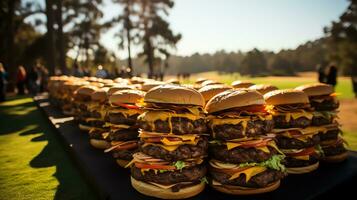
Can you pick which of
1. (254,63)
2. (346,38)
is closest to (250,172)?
(346,38)

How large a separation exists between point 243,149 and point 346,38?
79093 millimetres

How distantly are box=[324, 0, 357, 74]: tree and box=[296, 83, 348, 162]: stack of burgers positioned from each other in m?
70.9

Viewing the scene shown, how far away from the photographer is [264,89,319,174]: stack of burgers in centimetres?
500

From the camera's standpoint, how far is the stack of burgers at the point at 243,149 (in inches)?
166

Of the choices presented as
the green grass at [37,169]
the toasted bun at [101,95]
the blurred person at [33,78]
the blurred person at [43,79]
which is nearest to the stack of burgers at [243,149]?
the green grass at [37,169]

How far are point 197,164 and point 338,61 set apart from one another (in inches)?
3250

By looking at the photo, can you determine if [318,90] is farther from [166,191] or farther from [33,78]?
[33,78]

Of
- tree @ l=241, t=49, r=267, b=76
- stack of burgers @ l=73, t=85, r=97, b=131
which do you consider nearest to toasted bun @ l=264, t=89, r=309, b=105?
stack of burgers @ l=73, t=85, r=97, b=131

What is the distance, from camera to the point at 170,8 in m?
55.1

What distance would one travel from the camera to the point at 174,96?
4.21m

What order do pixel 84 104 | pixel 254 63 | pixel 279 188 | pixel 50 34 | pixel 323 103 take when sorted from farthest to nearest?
pixel 254 63 → pixel 50 34 → pixel 84 104 → pixel 323 103 → pixel 279 188

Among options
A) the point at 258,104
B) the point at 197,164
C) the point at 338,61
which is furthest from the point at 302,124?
the point at 338,61

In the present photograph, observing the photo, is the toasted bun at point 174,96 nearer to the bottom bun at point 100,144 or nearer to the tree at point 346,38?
the bottom bun at point 100,144

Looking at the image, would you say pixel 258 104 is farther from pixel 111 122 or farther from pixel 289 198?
pixel 111 122
